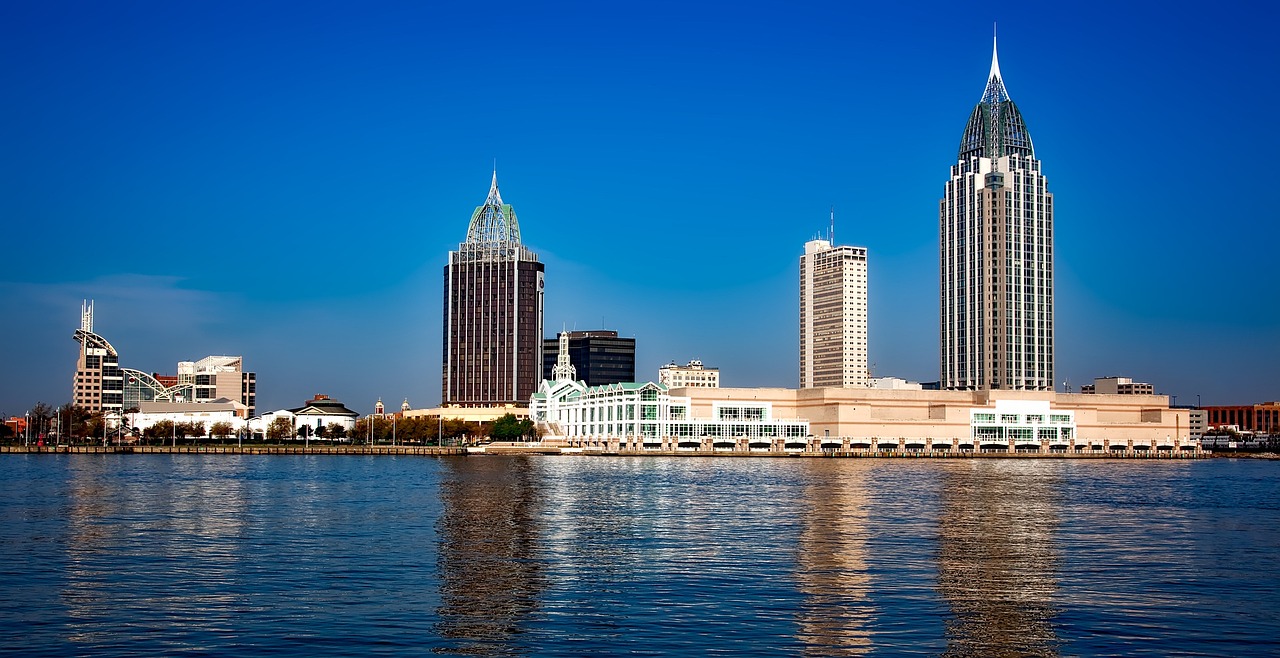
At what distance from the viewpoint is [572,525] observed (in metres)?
55.4

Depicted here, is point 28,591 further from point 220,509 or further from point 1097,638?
point 220,509

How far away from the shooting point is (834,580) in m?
37.1

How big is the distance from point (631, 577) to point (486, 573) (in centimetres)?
419

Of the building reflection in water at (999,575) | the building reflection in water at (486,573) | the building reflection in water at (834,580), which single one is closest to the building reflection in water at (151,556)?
the building reflection in water at (486,573)

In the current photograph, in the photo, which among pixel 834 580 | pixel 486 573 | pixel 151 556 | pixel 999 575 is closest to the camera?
pixel 834 580

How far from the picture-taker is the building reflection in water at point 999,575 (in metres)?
28.5

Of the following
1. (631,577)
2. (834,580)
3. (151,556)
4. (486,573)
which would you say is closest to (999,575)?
(834,580)

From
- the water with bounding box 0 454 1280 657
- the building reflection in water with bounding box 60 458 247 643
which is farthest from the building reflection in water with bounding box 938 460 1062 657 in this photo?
the building reflection in water with bounding box 60 458 247 643

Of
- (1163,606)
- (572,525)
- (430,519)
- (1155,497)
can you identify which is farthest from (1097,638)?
(1155,497)

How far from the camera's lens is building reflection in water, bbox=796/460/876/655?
2831 centimetres

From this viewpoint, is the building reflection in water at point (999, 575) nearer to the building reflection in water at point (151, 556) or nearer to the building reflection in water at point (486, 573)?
the building reflection in water at point (486, 573)

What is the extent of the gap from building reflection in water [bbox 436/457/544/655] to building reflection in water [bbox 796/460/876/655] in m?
6.44

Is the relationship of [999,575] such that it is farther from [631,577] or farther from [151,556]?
[151,556]

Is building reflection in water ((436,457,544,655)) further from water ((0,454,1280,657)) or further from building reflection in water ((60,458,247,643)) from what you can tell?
building reflection in water ((60,458,247,643))
